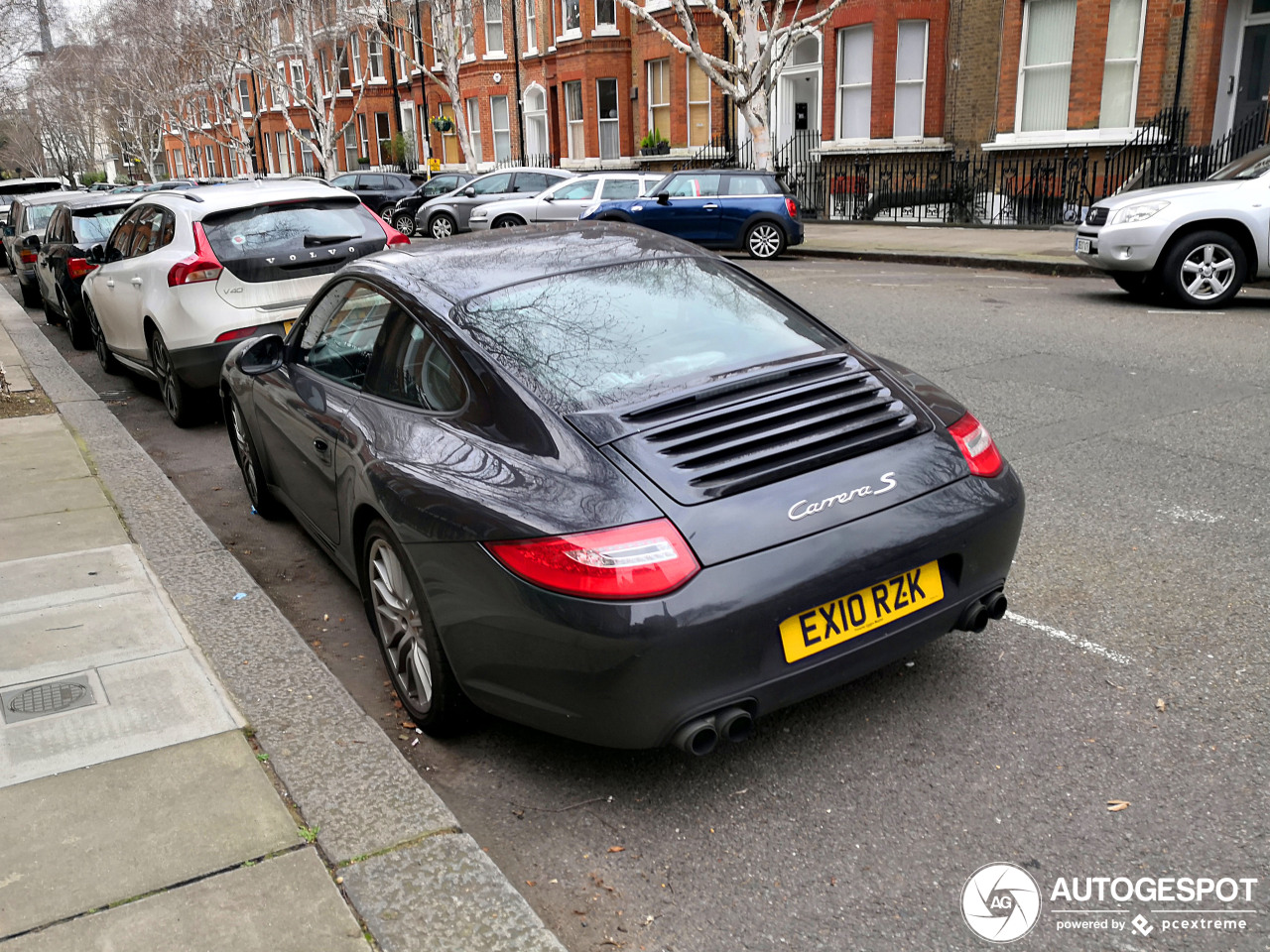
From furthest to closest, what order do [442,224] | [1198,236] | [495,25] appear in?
[495,25], [442,224], [1198,236]

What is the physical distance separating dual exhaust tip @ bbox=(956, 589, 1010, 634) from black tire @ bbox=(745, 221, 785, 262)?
16042 mm

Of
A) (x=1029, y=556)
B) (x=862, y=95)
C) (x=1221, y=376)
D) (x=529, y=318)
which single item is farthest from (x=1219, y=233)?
(x=862, y=95)

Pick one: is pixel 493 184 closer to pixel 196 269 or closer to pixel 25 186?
pixel 25 186

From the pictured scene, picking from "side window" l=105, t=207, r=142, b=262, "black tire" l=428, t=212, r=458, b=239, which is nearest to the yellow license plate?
"side window" l=105, t=207, r=142, b=262

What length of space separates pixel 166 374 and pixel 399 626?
18.1 feet

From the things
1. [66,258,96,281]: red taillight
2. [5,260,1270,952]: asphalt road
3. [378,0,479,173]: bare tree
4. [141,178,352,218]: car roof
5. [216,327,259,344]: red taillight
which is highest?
[378,0,479,173]: bare tree

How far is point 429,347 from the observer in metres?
3.69

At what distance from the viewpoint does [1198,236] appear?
35.4 ft

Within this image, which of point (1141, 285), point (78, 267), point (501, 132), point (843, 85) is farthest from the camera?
point (501, 132)

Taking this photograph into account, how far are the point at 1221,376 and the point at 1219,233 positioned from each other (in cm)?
381

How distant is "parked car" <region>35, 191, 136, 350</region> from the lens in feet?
40.2

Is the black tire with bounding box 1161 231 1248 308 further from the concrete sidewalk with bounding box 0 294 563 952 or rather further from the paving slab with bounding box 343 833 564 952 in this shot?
the paving slab with bounding box 343 833 564 952

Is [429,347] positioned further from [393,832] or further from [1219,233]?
[1219,233]

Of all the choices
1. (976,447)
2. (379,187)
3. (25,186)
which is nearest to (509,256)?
(976,447)
